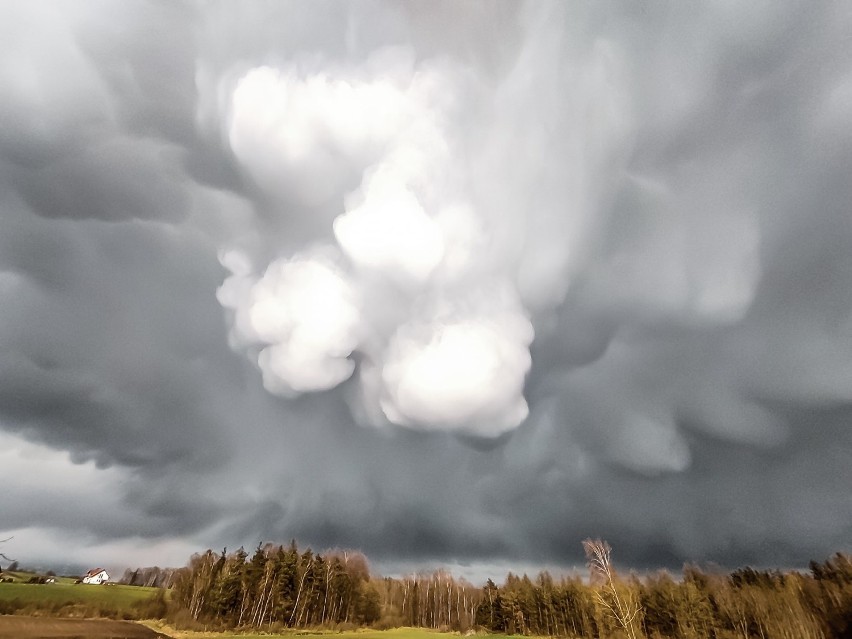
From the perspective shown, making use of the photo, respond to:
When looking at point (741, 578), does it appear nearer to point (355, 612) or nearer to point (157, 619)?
point (355, 612)

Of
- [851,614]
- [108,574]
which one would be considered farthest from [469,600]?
[108,574]

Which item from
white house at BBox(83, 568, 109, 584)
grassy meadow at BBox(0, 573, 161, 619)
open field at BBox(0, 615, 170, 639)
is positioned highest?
white house at BBox(83, 568, 109, 584)

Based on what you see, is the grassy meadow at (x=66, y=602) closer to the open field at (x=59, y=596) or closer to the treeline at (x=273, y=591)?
the open field at (x=59, y=596)

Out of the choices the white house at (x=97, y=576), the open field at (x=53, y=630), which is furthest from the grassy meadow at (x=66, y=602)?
the white house at (x=97, y=576)

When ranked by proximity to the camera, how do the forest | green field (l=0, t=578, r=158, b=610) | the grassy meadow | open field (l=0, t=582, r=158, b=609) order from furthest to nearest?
the forest
open field (l=0, t=582, r=158, b=609)
green field (l=0, t=578, r=158, b=610)
the grassy meadow

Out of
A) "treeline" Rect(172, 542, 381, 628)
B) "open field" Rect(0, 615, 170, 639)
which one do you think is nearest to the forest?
"treeline" Rect(172, 542, 381, 628)

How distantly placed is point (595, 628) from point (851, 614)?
220ft

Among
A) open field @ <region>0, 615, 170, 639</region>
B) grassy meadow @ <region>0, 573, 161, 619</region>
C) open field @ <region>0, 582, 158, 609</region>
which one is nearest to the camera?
open field @ <region>0, 615, 170, 639</region>

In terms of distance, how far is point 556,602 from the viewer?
150m

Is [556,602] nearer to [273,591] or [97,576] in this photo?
[273,591]

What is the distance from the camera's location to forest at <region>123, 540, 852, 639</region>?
106 metres

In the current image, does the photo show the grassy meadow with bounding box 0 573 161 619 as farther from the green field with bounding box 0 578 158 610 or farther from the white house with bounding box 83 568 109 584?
the white house with bounding box 83 568 109 584

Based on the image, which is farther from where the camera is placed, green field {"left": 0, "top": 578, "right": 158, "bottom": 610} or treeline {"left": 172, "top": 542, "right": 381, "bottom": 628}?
treeline {"left": 172, "top": 542, "right": 381, "bottom": 628}

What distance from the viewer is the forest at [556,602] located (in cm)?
10556
